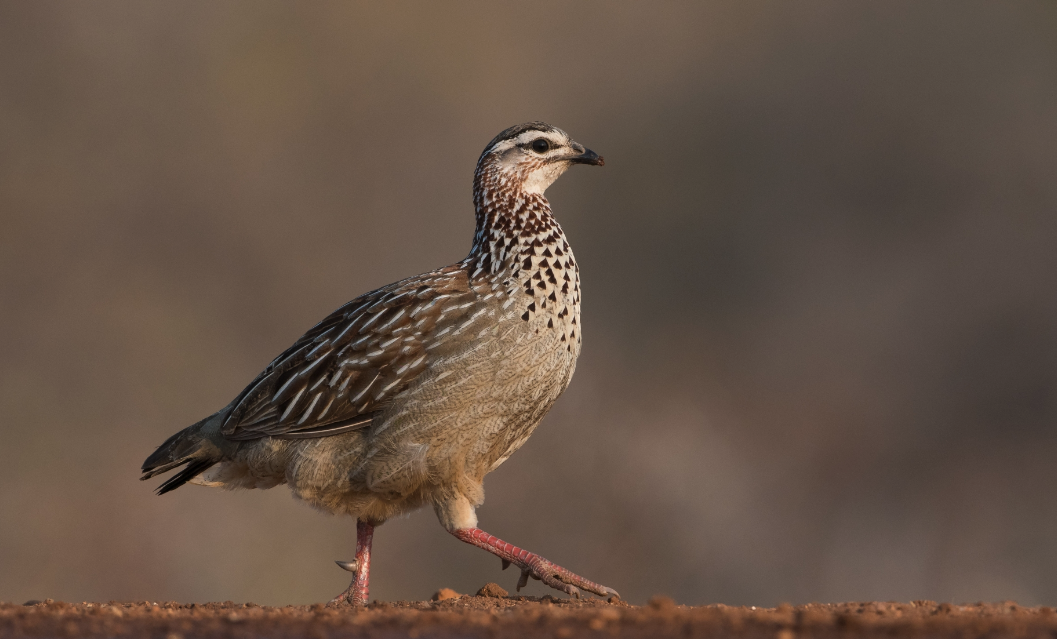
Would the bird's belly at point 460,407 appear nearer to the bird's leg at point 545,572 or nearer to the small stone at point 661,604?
the bird's leg at point 545,572

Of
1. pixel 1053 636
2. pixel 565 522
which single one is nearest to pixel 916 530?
pixel 565 522

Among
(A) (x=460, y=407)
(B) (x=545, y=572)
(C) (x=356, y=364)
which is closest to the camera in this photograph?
(B) (x=545, y=572)

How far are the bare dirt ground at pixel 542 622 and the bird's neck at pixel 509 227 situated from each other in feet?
9.20

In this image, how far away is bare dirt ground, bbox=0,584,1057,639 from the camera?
512 cm

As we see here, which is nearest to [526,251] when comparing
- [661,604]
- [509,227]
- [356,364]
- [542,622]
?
[509,227]

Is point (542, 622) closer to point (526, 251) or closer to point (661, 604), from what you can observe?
point (661, 604)

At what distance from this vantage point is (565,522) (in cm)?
2078

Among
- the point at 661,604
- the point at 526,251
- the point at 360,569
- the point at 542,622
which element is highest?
the point at 526,251

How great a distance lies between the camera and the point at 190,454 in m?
8.91

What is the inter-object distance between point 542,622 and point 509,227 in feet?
12.9

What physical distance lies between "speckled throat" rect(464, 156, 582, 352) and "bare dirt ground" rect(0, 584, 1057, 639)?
237 centimetres

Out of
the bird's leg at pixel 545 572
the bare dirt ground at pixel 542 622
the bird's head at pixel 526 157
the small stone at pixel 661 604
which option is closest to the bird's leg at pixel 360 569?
the bird's leg at pixel 545 572

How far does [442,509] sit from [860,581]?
12952 mm

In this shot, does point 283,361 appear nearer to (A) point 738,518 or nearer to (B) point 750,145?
(A) point 738,518
